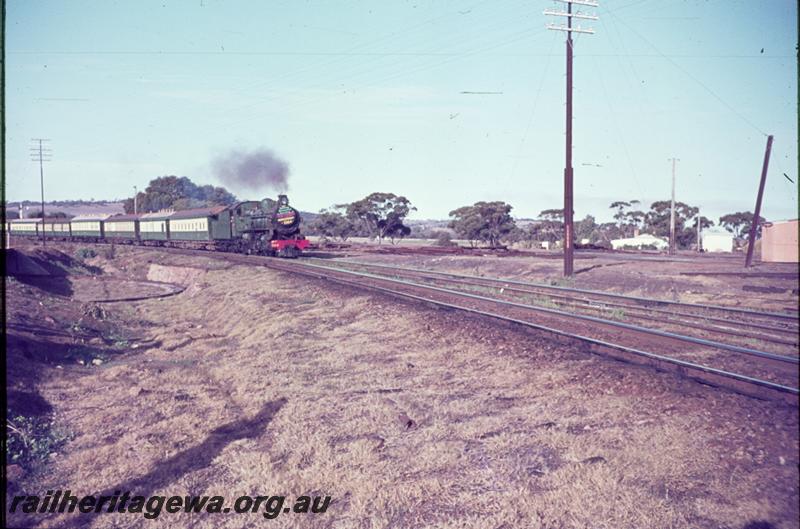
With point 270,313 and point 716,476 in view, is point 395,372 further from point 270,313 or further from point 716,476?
point 270,313

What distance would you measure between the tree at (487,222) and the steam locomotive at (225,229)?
36600 millimetres

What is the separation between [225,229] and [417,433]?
36458 mm

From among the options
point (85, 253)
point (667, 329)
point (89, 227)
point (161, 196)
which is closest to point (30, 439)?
point (667, 329)

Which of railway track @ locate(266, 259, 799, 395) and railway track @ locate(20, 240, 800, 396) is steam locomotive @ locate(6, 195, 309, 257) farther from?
railway track @ locate(266, 259, 799, 395)

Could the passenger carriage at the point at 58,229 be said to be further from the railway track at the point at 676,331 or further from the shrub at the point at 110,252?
the railway track at the point at 676,331

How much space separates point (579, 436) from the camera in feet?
20.1

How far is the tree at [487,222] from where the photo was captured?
73438 mm

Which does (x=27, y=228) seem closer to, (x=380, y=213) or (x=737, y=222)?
(x=380, y=213)

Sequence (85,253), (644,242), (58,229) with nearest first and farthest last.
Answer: (85,253) → (58,229) → (644,242)

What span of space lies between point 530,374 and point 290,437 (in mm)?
3567

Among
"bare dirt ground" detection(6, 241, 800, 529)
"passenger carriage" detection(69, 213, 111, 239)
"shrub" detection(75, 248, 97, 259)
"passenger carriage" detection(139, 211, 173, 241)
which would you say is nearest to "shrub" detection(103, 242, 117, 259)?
"shrub" detection(75, 248, 97, 259)

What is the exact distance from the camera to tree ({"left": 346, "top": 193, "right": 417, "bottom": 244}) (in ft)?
256

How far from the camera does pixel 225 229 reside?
40.7m

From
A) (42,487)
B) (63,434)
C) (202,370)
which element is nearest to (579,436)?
(42,487)
